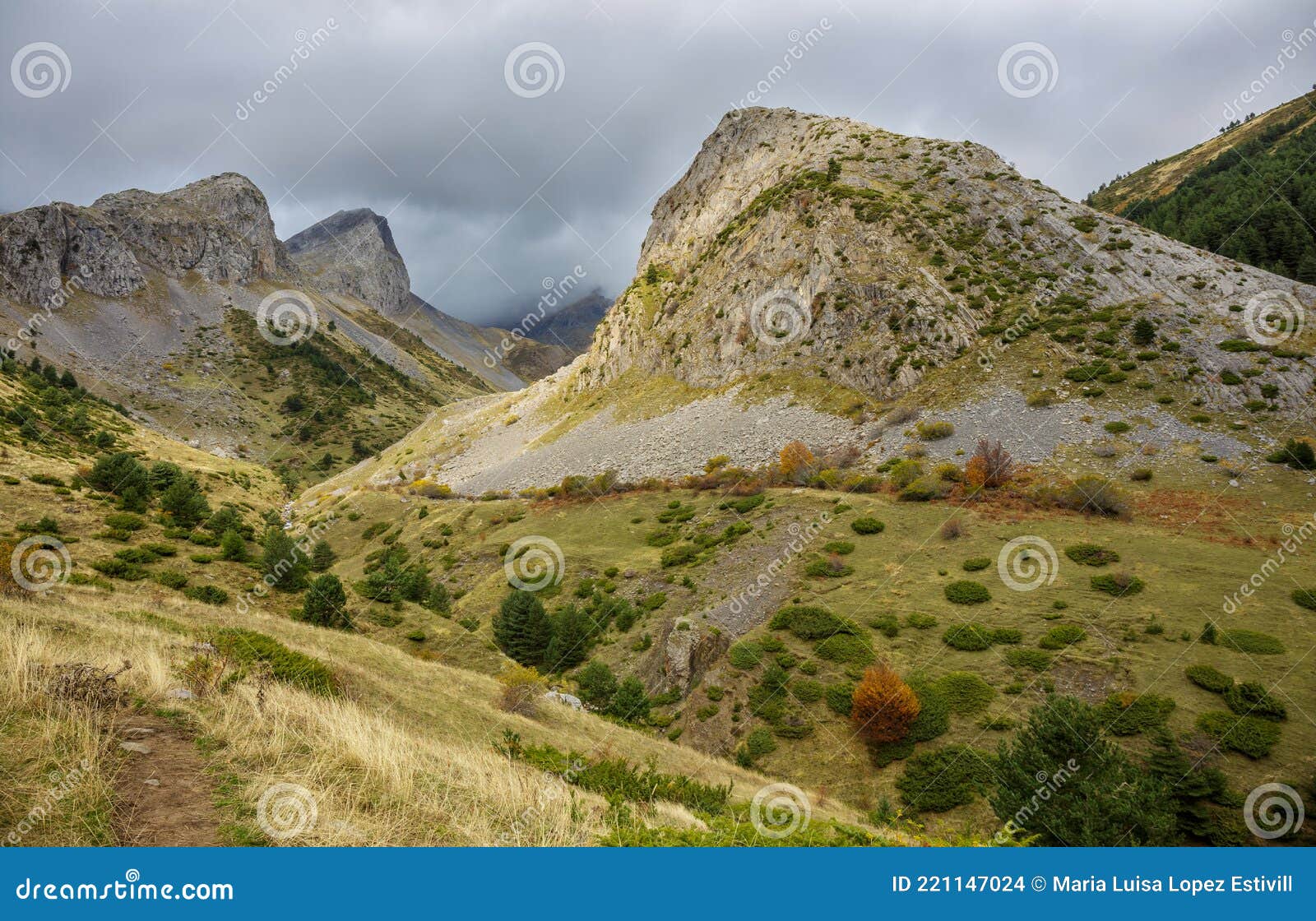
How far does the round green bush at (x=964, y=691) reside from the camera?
18.7 metres

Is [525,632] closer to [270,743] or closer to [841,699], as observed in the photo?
[841,699]

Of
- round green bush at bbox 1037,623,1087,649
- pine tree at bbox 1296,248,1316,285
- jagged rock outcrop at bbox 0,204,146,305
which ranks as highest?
jagged rock outcrop at bbox 0,204,146,305

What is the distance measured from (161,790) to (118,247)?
Result: 192 meters

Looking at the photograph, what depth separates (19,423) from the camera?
45500mm

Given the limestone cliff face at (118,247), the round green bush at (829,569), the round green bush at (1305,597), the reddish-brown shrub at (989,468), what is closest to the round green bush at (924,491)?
the reddish-brown shrub at (989,468)

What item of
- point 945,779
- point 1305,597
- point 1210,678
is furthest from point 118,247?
point 1305,597

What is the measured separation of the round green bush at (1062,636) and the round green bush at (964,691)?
2.93 metres

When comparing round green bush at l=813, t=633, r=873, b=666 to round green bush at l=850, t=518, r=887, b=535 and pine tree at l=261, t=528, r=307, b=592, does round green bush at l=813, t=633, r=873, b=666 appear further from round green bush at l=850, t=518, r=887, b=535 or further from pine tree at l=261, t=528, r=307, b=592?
pine tree at l=261, t=528, r=307, b=592

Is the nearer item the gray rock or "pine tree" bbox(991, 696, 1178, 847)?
"pine tree" bbox(991, 696, 1178, 847)

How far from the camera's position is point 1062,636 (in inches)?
789

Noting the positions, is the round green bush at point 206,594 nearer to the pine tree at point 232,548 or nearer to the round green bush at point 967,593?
the pine tree at point 232,548

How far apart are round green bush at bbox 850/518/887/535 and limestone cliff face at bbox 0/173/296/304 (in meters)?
174

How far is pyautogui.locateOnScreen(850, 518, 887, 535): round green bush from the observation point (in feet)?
102

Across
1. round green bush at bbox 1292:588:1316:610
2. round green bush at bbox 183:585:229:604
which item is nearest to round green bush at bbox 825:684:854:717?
round green bush at bbox 1292:588:1316:610
